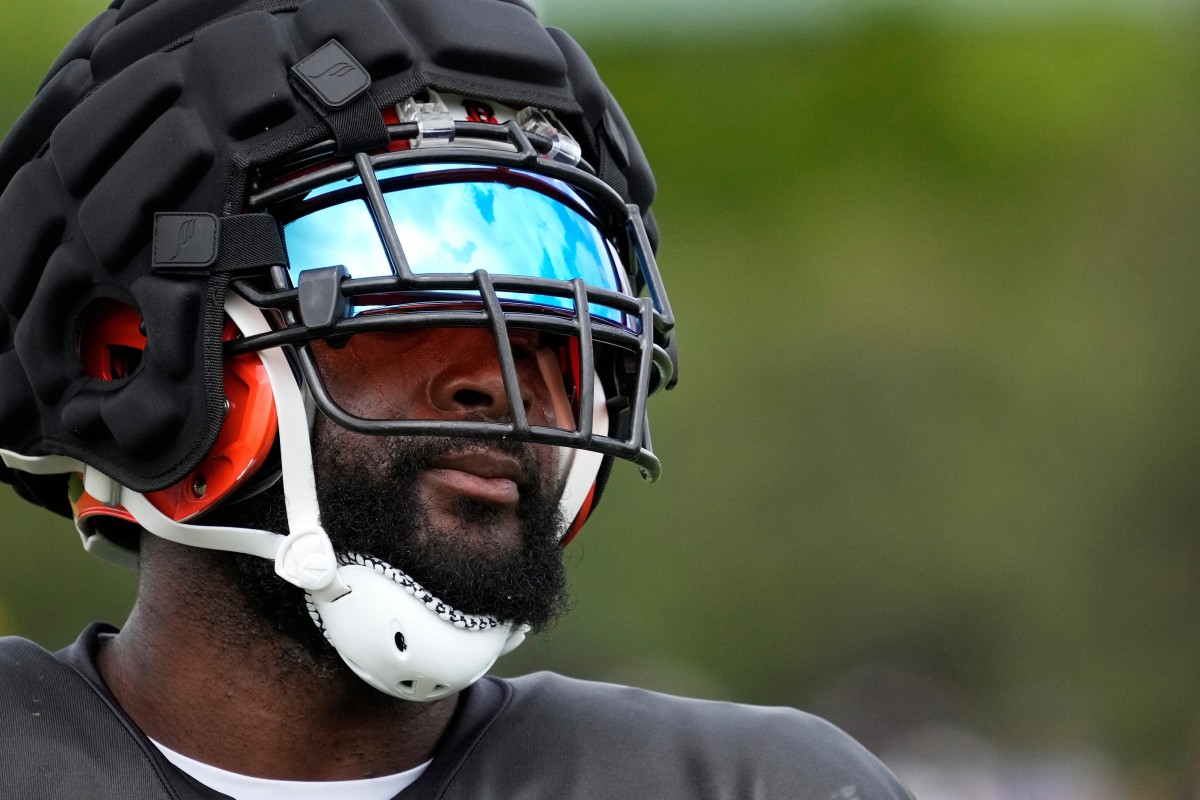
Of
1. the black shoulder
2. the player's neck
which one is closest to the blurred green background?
the black shoulder

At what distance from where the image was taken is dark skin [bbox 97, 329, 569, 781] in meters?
1.70

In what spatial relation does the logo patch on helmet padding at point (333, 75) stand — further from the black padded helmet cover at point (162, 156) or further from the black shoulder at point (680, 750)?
Answer: the black shoulder at point (680, 750)

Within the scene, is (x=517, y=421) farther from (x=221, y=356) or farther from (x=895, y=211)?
(x=895, y=211)

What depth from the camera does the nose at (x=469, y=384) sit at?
171cm

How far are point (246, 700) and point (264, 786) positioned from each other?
9 centimetres

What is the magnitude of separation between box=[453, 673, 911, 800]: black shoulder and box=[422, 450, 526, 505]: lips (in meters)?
0.31

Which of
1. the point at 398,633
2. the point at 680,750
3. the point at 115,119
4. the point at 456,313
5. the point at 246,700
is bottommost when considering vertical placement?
the point at 680,750

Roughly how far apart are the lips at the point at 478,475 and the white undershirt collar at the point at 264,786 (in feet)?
1.13

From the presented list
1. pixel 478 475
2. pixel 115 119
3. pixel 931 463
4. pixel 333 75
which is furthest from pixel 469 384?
pixel 931 463

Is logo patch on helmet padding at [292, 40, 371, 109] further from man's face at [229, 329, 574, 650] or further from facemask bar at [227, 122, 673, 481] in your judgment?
man's face at [229, 329, 574, 650]

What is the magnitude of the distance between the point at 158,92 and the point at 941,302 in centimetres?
842

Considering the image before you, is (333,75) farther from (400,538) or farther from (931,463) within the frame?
(931,463)

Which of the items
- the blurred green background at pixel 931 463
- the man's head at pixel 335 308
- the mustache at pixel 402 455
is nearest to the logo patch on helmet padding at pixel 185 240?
the man's head at pixel 335 308

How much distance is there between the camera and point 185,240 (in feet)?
5.46
